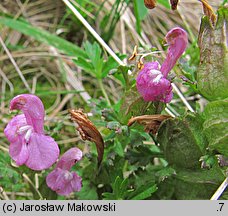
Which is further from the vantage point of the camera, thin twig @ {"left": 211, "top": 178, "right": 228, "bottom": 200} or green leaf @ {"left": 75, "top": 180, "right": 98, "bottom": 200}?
green leaf @ {"left": 75, "top": 180, "right": 98, "bottom": 200}

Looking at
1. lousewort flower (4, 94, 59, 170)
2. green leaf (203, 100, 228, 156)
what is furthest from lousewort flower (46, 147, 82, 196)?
green leaf (203, 100, 228, 156)

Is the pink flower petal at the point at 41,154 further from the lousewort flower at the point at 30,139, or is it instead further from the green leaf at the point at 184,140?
the green leaf at the point at 184,140

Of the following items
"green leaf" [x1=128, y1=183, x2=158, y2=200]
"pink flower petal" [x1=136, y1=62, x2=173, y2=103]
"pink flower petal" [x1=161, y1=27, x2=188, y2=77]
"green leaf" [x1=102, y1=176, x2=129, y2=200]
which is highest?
"pink flower petal" [x1=161, y1=27, x2=188, y2=77]

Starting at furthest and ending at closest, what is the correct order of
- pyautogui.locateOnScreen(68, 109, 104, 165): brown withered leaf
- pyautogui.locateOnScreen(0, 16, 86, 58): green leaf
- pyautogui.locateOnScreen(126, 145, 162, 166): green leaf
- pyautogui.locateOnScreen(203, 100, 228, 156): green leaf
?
pyautogui.locateOnScreen(0, 16, 86, 58): green leaf → pyautogui.locateOnScreen(126, 145, 162, 166): green leaf → pyautogui.locateOnScreen(68, 109, 104, 165): brown withered leaf → pyautogui.locateOnScreen(203, 100, 228, 156): green leaf

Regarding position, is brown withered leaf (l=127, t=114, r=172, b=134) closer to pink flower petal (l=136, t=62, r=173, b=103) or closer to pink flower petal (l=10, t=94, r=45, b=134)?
pink flower petal (l=136, t=62, r=173, b=103)

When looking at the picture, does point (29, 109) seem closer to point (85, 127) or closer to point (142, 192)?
point (85, 127)

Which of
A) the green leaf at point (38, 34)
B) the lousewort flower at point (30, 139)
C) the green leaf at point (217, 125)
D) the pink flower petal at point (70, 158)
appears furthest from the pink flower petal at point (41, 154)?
the green leaf at point (38, 34)

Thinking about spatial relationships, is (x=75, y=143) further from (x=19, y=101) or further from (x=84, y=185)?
(x=19, y=101)

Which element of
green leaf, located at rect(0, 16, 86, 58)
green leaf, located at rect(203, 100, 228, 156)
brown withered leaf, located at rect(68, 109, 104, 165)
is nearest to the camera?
green leaf, located at rect(203, 100, 228, 156)
